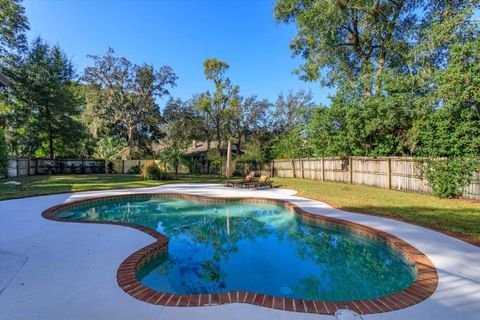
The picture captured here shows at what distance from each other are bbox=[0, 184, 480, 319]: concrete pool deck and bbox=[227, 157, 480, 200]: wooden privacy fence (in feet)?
21.3

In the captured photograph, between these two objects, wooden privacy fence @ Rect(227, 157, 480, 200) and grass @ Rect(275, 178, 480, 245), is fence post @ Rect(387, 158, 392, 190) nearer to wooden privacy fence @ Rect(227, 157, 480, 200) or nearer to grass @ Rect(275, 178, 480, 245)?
wooden privacy fence @ Rect(227, 157, 480, 200)

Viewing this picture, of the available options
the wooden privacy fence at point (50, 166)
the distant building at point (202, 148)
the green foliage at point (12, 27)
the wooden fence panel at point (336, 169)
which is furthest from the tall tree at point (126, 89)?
the wooden fence panel at point (336, 169)

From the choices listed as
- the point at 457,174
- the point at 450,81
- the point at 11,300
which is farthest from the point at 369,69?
the point at 11,300

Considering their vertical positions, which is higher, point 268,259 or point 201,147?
point 201,147

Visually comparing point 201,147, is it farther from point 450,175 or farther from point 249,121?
Answer: point 450,175

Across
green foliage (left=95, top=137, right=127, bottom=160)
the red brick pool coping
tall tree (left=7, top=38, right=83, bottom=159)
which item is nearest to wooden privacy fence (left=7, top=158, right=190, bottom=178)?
green foliage (left=95, top=137, right=127, bottom=160)

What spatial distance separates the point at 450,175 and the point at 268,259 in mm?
8964

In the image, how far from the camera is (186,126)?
3044cm

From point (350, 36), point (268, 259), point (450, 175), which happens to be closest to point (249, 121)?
point (350, 36)

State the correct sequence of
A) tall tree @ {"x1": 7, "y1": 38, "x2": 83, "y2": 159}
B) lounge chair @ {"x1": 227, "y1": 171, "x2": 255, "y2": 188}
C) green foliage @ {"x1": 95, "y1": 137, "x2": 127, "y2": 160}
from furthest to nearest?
1. green foliage @ {"x1": 95, "y1": 137, "x2": 127, "y2": 160}
2. tall tree @ {"x1": 7, "y1": 38, "x2": 83, "y2": 159}
3. lounge chair @ {"x1": 227, "y1": 171, "x2": 255, "y2": 188}

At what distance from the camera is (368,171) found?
14.2 metres

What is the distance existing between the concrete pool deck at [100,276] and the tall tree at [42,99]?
21.3 metres

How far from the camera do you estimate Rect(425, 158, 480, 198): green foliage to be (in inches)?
355

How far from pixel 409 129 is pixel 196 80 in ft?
73.4
